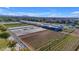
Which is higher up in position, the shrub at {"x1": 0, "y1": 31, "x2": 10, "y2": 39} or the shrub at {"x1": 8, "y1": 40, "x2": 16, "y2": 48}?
the shrub at {"x1": 0, "y1": 31, "x2": 10, "y2": 39}

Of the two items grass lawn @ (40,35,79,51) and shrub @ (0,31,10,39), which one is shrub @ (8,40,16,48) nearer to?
shrub @ (0,31,10,39)

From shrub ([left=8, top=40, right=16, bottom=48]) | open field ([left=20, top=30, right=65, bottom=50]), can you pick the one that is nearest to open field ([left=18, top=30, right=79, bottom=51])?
open field ([left=20, top=30, right=65, bottom=50])

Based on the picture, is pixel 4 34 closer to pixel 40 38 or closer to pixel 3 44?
pixel 3 44

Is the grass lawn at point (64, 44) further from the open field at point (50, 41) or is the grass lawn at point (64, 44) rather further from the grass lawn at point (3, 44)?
the grass lawn at point (3, 44)

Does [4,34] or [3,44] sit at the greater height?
[4,34]

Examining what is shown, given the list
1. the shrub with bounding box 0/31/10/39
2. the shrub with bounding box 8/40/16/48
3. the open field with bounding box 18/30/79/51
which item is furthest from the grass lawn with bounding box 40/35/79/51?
the shrub with bounding box 0/31/10/39

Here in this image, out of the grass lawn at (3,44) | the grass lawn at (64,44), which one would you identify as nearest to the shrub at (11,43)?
the grass lawn at (3,44)

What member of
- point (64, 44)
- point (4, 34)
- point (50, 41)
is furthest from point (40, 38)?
point (4, 34)

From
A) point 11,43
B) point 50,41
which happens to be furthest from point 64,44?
point 11,43

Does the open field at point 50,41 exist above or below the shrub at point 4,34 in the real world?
below

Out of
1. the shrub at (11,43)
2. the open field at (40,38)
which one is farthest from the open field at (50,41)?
the shrub at (11,43)
